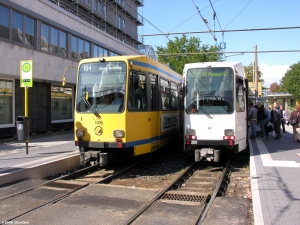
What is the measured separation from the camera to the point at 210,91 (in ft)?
32.2

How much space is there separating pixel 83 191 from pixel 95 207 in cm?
129

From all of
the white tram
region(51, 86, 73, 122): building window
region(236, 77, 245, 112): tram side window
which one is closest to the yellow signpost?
the white tram

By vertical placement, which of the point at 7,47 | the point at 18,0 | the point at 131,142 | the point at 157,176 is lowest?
the point at 157,176

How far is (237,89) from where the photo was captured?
32.1 ft

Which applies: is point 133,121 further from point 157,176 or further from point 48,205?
point 48,205

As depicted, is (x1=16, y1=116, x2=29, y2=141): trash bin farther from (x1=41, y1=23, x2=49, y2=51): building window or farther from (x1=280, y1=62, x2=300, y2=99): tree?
(x1=280, y1=62, x2=300, y2=99): tree

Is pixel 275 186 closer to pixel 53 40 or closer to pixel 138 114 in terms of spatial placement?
pixel 138 114

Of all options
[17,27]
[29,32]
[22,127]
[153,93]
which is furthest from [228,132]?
[29,32]

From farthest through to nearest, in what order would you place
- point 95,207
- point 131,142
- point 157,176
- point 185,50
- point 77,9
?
1. point 185,50
2. point 77,9
3. point 157,176
4. point 131,142
5. point 95,207

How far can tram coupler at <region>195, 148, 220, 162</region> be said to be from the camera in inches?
→ 363

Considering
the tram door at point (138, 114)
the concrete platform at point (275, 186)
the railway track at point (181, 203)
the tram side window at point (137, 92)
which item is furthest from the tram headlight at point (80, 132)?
the concrete platform at point (275, 186)

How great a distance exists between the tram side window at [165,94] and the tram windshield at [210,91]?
0.95 metres

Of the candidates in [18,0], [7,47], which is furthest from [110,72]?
[18,0]

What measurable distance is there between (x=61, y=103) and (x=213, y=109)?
12809mm
